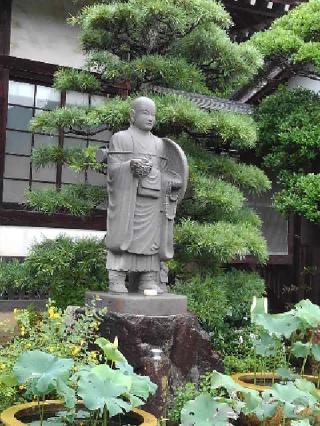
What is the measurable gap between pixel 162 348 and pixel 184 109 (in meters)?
Result: 3.03

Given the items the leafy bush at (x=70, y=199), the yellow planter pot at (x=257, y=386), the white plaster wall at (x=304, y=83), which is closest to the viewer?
the yellow planter pot at (x=257, y=386)

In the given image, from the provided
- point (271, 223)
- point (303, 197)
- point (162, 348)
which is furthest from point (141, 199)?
point (271, 223)

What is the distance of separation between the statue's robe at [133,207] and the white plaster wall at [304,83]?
22.4 feet

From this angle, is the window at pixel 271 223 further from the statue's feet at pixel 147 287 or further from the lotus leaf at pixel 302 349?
the lotus leaf at pixel 302 349

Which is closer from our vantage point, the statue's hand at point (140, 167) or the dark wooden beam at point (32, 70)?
the statue's hand at point (140, 167)

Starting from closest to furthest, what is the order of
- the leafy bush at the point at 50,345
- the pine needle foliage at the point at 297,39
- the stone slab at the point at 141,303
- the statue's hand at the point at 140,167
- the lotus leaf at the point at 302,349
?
the leafy bush at the point at 50,345 < the lotus leaf at the point at 302,349 < the stone slab at the point at 141,303 < the statue's hand at the point at 140,167 < the pine needle foliage at the point at 297,39

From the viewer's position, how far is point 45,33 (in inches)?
447

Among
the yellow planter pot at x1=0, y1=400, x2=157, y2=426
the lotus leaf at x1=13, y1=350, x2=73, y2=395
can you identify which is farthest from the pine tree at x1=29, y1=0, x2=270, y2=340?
the lotus leaf at x1=13, y1=350, x2=73, y2=395

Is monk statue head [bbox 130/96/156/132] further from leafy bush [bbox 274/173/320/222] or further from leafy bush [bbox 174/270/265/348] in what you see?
leafy bush [bbox 274/173/320/222]

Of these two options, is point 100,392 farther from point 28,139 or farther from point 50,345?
point 28,139

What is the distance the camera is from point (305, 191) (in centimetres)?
1017

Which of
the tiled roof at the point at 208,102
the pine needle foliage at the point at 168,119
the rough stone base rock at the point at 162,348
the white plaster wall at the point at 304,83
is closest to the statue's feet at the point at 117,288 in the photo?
the rough stone base rock at the point at 162,348

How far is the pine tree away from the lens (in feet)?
25.7

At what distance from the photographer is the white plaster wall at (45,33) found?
11114 mm
